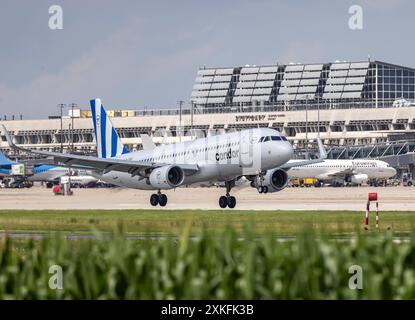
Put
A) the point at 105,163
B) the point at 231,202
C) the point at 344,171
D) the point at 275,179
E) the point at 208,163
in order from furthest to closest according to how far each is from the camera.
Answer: the point at 344,171, the point at 105,163, the point at 208,163, the point at 275,179, the point at 231,202

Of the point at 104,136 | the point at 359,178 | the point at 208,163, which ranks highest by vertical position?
the point at 104,136

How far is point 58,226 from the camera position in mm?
48312

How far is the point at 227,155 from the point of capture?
69.0 metres

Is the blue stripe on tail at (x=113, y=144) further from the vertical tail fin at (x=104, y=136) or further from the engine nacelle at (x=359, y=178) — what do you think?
the engine nacelle at (x=359, y=178)

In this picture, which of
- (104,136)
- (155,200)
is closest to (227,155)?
(155,200)

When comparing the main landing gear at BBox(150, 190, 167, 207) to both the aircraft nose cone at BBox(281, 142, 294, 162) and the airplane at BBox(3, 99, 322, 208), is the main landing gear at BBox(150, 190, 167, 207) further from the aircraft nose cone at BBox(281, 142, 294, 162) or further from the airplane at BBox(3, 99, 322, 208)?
the aircraft nose cone at BBox(281, 142, 294, 162)

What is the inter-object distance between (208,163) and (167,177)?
121 inches

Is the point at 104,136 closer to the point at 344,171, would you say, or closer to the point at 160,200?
the point at 160,200

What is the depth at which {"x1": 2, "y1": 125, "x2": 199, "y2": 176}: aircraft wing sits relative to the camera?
234ft

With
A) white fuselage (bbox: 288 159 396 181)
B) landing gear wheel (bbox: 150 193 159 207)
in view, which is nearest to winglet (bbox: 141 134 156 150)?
landing gear wheel (bbox: 150 193 159 207)

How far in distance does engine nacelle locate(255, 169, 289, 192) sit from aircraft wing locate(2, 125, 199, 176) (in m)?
4.77

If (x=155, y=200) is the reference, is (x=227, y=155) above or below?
above

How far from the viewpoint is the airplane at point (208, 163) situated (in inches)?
2680
